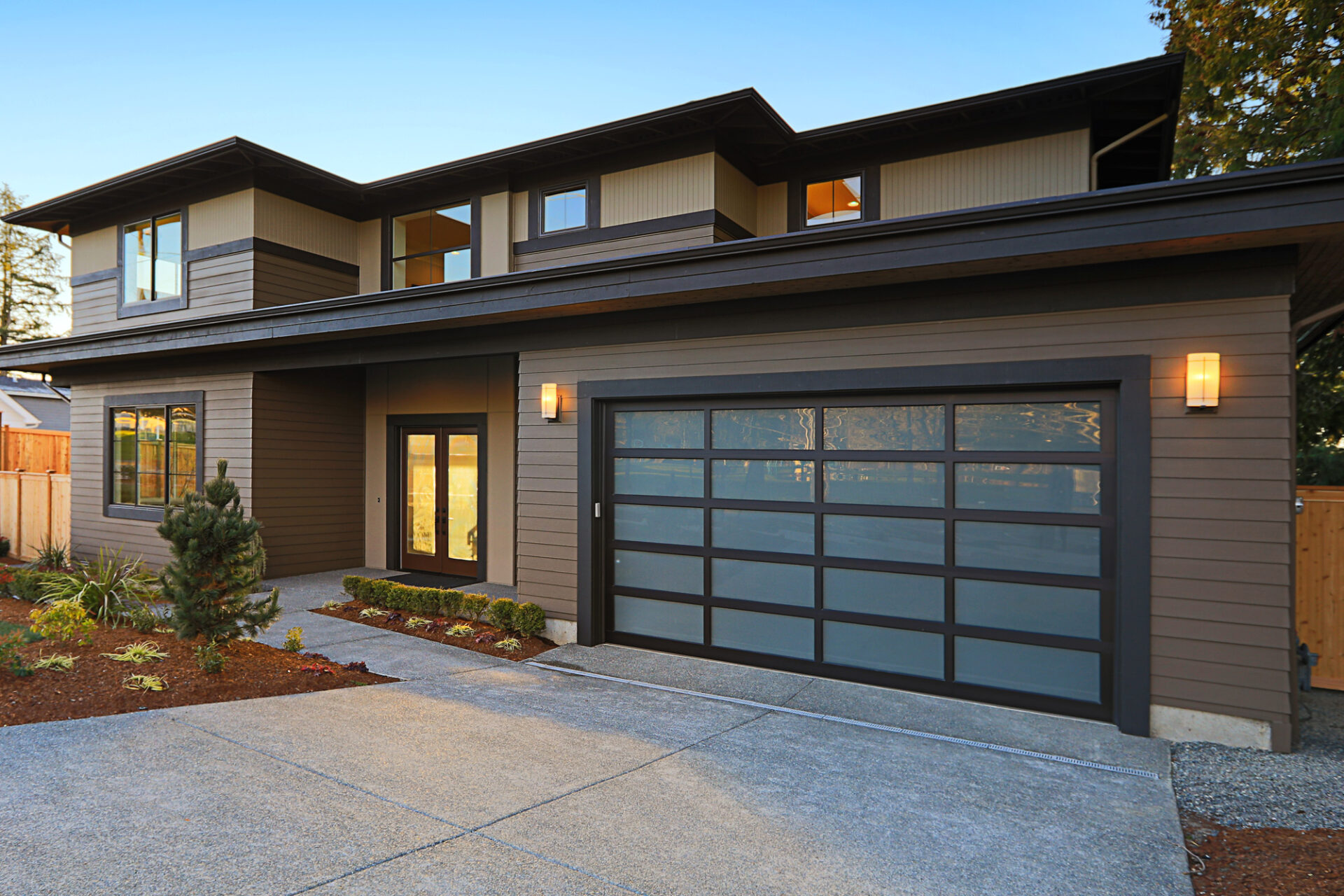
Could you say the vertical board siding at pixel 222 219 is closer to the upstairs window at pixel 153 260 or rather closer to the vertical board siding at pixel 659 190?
the upstairs window at pixel 153 260

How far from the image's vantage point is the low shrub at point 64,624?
5797mm

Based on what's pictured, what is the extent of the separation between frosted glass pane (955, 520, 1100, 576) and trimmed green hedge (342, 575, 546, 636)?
392 cm

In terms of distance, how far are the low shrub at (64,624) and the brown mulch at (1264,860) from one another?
296 inches

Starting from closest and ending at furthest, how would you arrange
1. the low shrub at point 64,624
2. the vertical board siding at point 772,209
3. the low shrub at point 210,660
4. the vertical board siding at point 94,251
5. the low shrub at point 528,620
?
the low shrub at point 210,660 < the low shrub at point 64,624 < the low shrub at point 528,620 < the vertical board siding at point 772,209 < the vertical board siding at point 94,251

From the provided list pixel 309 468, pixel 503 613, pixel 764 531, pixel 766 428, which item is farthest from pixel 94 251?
pixel 764 531

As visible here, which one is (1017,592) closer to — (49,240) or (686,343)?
(686,343)

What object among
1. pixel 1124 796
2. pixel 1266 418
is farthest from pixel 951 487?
pixel 1124 796

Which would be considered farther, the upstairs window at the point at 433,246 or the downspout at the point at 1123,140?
the upstairs window at the point at 433,246

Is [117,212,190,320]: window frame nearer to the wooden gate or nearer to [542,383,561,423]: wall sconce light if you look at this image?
[542,383,561,423]: wall sconce light

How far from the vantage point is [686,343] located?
20.6 feet

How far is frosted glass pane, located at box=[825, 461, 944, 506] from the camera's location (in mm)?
5344

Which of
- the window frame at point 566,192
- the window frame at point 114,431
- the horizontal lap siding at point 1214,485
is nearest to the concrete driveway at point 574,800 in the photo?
the horizontal lap siding at point 1214,485

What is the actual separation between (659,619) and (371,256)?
758 cm

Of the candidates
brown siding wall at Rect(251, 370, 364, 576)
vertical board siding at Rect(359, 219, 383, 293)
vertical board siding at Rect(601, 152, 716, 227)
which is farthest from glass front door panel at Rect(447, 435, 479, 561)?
vertical board siding at Rect(601, 152, 716, 227)
